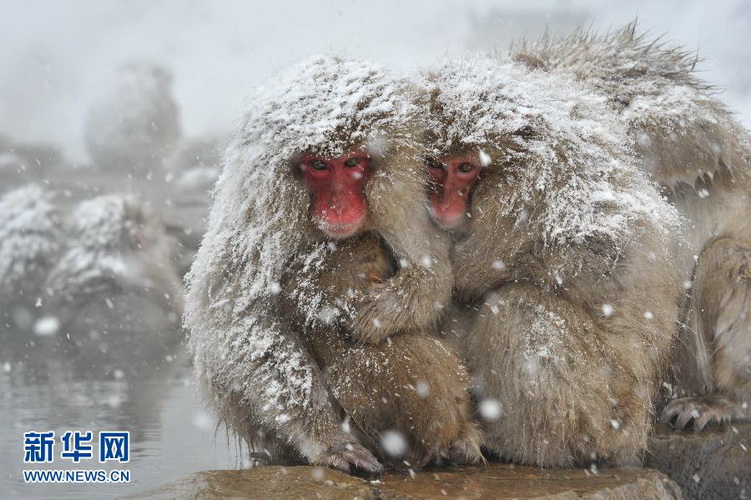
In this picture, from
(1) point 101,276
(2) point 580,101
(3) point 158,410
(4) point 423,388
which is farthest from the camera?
(1) point 101,276

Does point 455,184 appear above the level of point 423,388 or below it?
above

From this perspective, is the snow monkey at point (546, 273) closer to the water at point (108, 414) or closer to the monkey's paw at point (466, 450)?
the monkey's paw at point (466, 450)

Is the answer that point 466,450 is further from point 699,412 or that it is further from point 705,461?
point 699,412

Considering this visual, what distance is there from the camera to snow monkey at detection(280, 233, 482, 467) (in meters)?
2.54

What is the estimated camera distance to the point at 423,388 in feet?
8.29

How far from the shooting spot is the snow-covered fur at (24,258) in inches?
357

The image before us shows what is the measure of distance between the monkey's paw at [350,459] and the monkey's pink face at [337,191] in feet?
2.15

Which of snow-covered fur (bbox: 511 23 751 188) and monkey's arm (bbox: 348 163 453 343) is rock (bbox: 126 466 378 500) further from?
snow-covered fur (bbox: 511 23 751 188)

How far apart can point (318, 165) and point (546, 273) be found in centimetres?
80

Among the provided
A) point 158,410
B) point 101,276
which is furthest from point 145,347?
point 158,410

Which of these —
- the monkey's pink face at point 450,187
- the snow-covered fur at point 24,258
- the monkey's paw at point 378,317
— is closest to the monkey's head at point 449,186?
the monkey's pink face at point 450,187

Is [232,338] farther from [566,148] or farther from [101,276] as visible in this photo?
[101,276]

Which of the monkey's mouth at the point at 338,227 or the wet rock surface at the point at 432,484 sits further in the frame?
the monkey's mouth at the point at 338,227

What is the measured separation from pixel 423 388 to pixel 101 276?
6.64 meters
